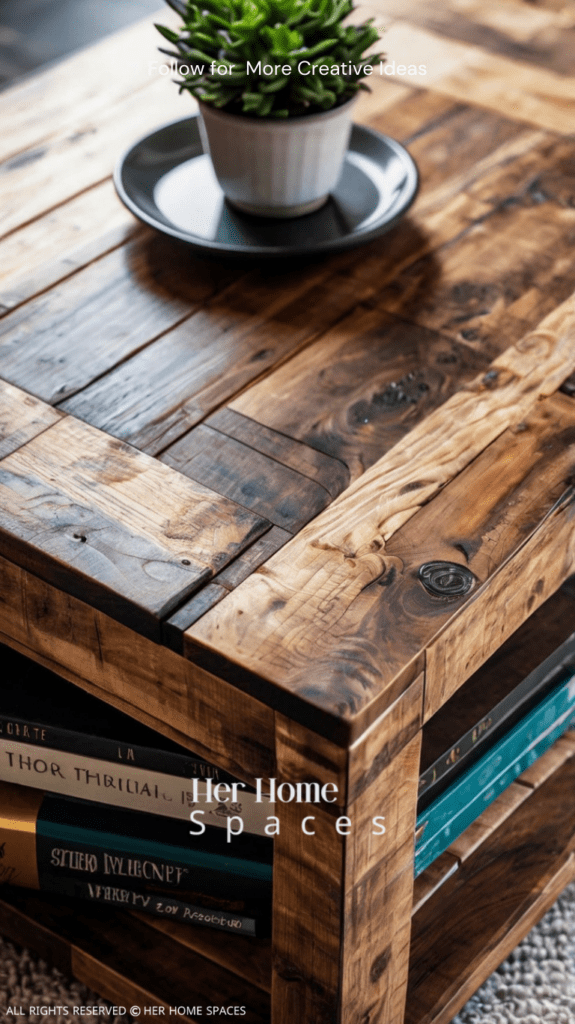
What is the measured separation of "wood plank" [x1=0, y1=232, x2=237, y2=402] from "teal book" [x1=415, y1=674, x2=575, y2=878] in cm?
48

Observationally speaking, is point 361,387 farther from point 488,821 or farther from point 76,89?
point 76,89

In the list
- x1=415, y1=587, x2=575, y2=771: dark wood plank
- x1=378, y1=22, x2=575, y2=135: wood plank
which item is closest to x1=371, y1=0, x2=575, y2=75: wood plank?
x1=378, y1=22, x2=575, y2=135: wood plank

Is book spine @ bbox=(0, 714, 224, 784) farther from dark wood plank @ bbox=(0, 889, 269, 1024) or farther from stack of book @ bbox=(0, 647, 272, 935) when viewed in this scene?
dark wood plank @ bbox=(0, 889, 269, 1024)

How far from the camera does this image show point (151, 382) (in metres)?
0.89

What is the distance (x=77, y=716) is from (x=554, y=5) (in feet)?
3.76

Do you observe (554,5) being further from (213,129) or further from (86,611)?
(86,611)

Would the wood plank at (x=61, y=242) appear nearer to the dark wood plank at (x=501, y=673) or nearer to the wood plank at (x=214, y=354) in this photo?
the wood plank at (x=214, y=354)

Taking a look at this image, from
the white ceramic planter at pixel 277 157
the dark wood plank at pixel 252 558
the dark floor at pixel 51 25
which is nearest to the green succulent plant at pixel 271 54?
the white ceramic planter at pixel 277 157

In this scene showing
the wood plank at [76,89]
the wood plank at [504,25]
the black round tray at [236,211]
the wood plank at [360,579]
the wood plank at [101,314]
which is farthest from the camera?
the wood plank at [504,25]

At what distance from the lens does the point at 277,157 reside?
101cm

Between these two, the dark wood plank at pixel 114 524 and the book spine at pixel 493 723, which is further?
the book spine at pixel 493 723

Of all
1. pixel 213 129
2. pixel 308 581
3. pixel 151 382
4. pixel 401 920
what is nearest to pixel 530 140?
pixel 213 129

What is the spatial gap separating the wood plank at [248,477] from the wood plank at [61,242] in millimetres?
255

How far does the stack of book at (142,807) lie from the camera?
→ 93 centimetres
